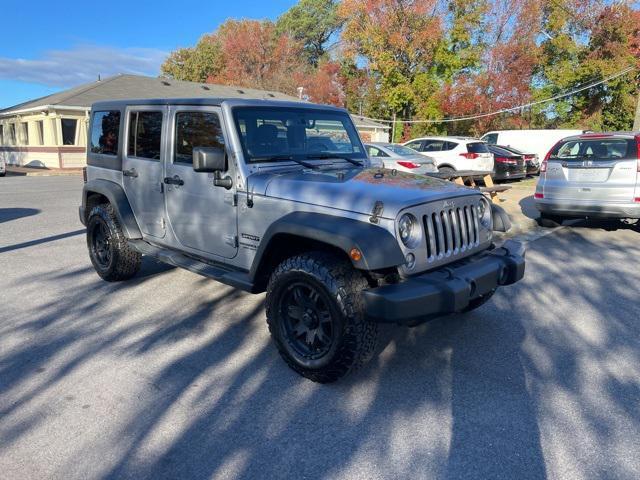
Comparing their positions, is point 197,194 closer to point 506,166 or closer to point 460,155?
point 460,155

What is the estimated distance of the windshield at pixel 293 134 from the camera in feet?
13.6

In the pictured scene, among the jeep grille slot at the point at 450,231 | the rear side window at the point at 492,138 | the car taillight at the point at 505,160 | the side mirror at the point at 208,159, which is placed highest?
the rear side window at the point at 492,138

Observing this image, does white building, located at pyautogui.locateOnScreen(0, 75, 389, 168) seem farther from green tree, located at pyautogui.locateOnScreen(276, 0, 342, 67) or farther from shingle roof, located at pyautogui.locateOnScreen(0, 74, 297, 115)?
green tree, located at pyautogui.locateOnScreen(276, 0, 342, 67)

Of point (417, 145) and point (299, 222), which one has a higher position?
point (417, 145)

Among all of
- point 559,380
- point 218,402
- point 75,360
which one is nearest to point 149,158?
point 75,360

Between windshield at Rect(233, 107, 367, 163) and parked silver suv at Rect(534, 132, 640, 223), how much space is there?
489 cm

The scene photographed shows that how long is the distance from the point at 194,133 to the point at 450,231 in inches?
92.1

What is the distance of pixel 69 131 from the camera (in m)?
25.9

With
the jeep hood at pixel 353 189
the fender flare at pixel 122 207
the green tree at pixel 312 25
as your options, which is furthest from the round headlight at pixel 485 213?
the green tree at pixel 312 25

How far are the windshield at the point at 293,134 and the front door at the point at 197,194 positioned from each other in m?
0.22

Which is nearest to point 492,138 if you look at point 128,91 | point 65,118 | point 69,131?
point 128,91

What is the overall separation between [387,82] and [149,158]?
3023 centimetres

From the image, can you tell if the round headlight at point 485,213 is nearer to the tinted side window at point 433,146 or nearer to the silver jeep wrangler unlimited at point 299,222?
the silver jeep wrangler unlimited at point 299,222

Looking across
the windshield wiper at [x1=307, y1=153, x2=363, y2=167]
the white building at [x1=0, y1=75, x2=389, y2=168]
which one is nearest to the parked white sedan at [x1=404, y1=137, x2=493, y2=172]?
the windshield wiper at [x1=307, y1=153, x2=363, y2=167]
